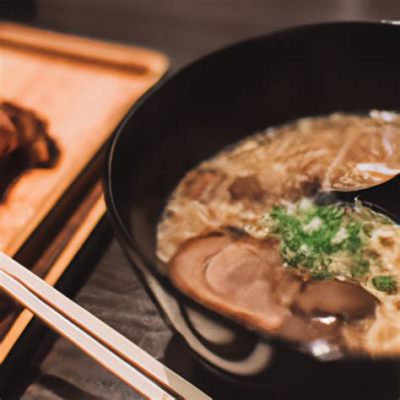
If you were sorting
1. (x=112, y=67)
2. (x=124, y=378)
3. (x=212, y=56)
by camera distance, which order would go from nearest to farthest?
(x=124, y=378), (x=212, y=56), (x=112, y=67)

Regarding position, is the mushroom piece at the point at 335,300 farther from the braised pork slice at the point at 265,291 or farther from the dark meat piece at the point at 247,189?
the dark meat piece at the point at 247,189

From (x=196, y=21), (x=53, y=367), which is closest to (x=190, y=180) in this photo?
(x=53, y=367)

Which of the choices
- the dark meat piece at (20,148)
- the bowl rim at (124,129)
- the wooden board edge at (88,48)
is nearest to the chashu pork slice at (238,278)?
Result: the bowl rim at (124,129)

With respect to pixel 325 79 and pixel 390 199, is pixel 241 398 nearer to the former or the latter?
pixel 390 199

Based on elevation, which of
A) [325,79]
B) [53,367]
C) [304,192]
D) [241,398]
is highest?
[325,79]

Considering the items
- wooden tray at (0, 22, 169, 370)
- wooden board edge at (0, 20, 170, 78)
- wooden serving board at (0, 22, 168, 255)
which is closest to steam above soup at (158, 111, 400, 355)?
wooden tray at (0, 22, 169, 370)

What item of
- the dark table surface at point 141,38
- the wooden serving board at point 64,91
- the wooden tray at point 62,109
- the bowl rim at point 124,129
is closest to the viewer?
the bowl rim at point 124,129

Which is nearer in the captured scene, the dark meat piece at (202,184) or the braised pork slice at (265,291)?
the braised pork slice at (265,291)
